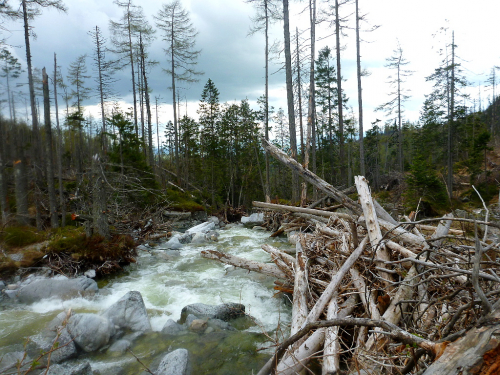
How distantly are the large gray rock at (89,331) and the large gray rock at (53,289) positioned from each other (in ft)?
5.31

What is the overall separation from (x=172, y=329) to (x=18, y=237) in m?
5.68

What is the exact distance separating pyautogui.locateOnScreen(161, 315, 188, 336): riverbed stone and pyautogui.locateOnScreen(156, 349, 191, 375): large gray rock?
2.83ft

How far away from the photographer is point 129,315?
4691 mm

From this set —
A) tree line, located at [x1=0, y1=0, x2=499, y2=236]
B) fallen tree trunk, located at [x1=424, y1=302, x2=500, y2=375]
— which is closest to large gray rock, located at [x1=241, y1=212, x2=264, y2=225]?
tree line, located at [x1=0, y1=0, x2=499, y2=236]

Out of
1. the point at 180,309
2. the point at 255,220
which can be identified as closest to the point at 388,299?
the point at 180,309

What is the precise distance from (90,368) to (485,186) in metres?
21.8

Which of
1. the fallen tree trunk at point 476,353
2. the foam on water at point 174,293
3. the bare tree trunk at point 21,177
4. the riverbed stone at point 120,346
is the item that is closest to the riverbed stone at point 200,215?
the foam on water at point 174,293

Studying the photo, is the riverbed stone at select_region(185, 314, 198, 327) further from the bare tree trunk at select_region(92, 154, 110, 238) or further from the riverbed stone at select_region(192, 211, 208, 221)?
the riverbed stone at select_region(192, 211, 208, 221)

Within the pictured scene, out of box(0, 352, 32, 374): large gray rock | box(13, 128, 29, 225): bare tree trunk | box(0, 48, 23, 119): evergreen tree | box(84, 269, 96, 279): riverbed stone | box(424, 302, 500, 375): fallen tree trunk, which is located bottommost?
box(0, 352, 32, 374): large gray rock

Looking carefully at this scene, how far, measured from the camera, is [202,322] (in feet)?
15.2

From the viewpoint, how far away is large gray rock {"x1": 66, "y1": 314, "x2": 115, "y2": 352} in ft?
12.9

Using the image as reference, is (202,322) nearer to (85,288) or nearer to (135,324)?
(135,324)

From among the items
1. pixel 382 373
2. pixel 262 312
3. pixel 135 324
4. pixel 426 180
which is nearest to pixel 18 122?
pixel 135 324

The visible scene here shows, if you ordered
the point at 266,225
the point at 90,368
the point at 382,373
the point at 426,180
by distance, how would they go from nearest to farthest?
the point at 382,373, the point at 90,368, the point at 426,180, the point at 266,225
